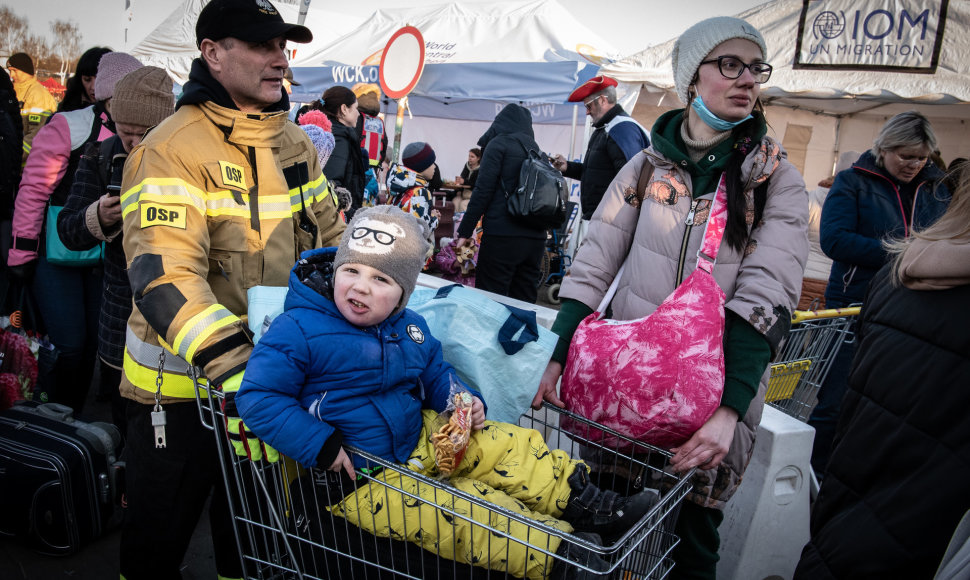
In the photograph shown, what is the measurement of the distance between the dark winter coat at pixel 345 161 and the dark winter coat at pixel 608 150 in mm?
2158

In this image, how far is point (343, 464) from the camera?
1.80 m

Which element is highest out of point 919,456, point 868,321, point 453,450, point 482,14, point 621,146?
point 482,14

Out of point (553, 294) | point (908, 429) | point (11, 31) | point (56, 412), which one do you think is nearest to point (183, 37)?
point (553, 294)

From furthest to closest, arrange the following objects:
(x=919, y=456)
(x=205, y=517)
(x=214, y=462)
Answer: (x=205, y=517) → (x=214, y=462) → (x=919, y=456)

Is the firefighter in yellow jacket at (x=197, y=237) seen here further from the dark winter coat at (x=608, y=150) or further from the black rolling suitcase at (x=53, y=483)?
the dark winter coat at (x=608, y=150)

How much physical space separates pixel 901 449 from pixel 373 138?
825cm

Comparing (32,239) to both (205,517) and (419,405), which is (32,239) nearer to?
(205,517)

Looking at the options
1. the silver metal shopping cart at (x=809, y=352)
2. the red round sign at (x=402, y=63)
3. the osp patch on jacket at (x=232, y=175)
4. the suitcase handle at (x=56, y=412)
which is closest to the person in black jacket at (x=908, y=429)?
the osp patch on jacket at (x=232, y=175)

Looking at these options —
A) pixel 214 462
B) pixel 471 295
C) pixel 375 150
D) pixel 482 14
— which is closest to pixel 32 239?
pixel 214 462

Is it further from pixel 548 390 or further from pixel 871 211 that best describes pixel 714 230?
pixel 871 211

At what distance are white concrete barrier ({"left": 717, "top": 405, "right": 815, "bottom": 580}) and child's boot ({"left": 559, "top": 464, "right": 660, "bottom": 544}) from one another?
1146 mm

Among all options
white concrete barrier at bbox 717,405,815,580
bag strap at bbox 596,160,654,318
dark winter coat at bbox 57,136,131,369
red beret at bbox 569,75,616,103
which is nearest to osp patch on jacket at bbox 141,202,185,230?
dark winter coat at bbox 57,136,131,369

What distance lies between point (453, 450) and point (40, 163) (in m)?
3.30

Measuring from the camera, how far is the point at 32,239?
3674mm
